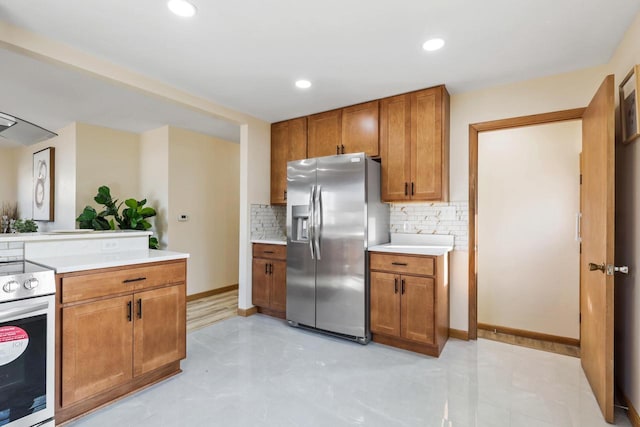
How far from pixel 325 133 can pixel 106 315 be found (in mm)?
2715

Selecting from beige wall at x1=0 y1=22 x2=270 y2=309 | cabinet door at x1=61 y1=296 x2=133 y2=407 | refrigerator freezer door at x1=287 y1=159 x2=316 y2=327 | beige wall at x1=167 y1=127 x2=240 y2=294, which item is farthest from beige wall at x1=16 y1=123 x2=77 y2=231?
refrigerator freezer door at x1=287 y1=159 x2=316 y2=327

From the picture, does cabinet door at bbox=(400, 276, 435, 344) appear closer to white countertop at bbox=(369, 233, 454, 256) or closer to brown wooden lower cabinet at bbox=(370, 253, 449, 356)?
brown wooden lower cabinet at bbox=(370, 253, 449, 356)

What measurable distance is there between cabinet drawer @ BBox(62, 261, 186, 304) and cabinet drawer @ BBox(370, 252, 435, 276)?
66.5 inches

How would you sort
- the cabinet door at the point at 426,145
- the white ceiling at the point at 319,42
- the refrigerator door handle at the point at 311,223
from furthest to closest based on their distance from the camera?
1. the refrigerator door handle at the point at 311,223
2. the cabinet door at the point at 426,145
3. the white ceiling at the point at 319,42

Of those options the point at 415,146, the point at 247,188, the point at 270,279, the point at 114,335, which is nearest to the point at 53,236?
the point at 114,335

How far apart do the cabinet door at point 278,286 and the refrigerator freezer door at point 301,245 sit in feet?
0.56

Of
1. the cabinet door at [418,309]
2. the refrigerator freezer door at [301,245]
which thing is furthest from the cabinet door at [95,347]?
the cabinet door at [418,309]

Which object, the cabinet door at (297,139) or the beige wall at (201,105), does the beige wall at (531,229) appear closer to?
the cabinet door at (297,139)

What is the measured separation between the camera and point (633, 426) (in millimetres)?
1763

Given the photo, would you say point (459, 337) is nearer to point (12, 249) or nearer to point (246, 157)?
→ point (246, 157)

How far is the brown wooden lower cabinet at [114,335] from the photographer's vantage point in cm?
178

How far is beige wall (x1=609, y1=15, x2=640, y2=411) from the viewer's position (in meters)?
1.81

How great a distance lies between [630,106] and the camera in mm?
1869

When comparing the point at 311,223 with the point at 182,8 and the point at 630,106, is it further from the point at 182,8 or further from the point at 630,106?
the point at 630,106
